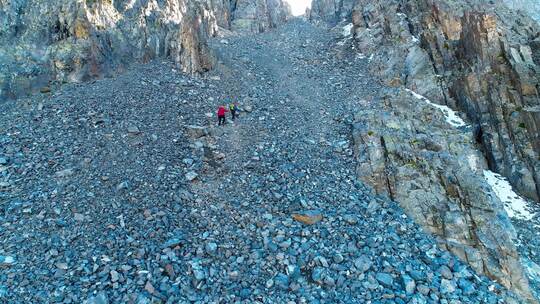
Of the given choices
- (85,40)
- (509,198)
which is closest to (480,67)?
(509,198)

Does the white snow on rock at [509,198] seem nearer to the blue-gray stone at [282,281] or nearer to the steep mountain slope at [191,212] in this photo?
the steep mountain slope at [191,212]

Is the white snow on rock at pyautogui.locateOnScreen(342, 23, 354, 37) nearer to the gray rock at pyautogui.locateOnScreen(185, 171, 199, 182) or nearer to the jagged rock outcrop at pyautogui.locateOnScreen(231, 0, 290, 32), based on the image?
the jagged rock outcrop at pyautogui.locateOnScreen(231, 0, 290, 32)

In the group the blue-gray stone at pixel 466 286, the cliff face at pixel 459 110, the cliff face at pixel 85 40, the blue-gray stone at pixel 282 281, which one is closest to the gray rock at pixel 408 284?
the blue-gray stone at pixel 466 286

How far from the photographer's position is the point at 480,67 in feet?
86.6

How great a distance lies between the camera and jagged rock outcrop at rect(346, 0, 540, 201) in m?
23.4

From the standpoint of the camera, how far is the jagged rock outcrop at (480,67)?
76.7 feet

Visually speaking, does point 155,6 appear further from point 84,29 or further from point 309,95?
point 309,95

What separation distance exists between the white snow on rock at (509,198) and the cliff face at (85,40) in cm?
2385

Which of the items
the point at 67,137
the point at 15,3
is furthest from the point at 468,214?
the point at 15,3

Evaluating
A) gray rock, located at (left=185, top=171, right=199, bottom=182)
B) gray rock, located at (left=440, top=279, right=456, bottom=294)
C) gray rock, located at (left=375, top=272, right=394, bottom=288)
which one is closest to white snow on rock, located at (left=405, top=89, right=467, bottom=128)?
gray rock, located at (left=440, top=279, right=456, bottom=294)

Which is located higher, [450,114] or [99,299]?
[450,114]

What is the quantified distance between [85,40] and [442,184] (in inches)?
1061

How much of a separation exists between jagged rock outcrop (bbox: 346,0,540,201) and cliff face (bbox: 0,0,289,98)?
59.9 feet

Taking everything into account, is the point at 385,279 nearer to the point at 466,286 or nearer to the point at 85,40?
the point at 466,286
